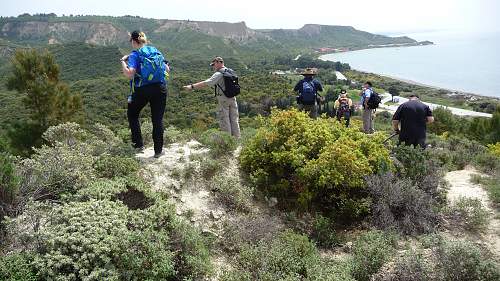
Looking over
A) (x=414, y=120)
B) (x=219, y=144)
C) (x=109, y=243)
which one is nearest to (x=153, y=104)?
(x=219, y=144)

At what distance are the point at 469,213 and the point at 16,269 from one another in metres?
5.84

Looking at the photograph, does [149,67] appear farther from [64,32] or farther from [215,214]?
[64,32]

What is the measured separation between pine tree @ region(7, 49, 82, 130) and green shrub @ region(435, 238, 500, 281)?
20264mm

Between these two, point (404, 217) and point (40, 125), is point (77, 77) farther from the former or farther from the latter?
point (404, 217)

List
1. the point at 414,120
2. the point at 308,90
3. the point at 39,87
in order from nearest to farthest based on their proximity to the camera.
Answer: the point at 414,120 < the point at 308,90 < the point at 39,87

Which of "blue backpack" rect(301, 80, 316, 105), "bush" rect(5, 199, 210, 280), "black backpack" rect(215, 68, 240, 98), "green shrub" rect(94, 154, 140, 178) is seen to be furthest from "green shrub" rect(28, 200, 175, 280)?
"blue backpack" rect(301, 80, 316, 105)

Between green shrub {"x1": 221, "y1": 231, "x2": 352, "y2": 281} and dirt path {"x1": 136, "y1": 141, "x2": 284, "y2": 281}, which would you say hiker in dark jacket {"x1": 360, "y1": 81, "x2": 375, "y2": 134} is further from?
green shrub {"x1": 221, "y1": 231, "x2": 352, "y2": 281}

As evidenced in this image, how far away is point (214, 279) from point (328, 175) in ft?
7.61

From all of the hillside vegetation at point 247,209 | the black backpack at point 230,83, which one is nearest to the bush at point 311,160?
the hillside vegetation at point 247,209

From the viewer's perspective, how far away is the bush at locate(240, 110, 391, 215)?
583 centimetres

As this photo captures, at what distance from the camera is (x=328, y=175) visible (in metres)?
5.69

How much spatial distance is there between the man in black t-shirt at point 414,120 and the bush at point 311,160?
130 centimetres

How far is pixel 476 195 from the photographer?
6.80 meters

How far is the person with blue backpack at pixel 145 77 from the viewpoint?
564 cm
